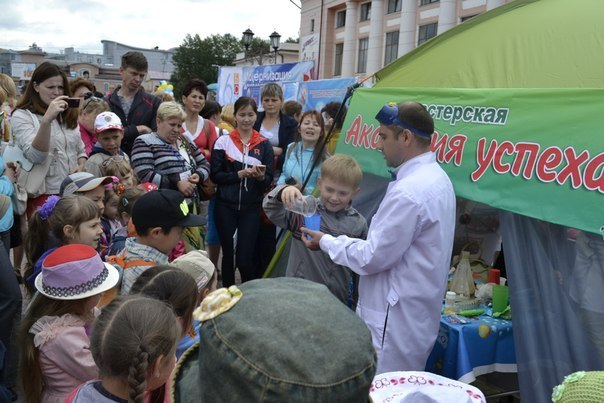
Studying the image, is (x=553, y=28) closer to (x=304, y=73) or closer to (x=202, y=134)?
(x=202, y=134)

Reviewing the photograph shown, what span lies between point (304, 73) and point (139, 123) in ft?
29.5

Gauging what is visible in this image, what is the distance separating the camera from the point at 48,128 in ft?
12.9

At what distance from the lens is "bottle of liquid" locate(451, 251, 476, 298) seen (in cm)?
363

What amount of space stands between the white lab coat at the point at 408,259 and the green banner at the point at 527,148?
339 mm

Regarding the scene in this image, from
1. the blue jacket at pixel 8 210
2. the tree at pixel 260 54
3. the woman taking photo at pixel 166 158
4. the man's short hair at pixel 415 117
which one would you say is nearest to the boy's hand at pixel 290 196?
the man's short hair at pixel 415 117

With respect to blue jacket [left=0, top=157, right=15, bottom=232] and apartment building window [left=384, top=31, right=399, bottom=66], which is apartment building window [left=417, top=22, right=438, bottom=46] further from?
blue jacket [left=0, top=157, right=15, bottom=232]

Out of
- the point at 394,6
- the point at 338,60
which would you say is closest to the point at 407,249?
the point at 394,6

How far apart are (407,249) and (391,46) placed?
31.0m

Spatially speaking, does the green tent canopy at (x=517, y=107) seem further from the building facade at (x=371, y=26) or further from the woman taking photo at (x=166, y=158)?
the building facade at (x=371, y=26)

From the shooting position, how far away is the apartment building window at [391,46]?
31219 mm

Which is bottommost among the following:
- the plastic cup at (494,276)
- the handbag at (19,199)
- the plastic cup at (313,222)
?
the plastic cup at (494,276)

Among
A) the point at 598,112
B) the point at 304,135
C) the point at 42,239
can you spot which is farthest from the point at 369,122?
the point at 42,239

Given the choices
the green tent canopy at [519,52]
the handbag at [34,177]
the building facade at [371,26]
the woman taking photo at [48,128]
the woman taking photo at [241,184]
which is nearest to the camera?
the green tent canopy at [519,52]

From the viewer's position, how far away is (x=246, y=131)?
482 cm
